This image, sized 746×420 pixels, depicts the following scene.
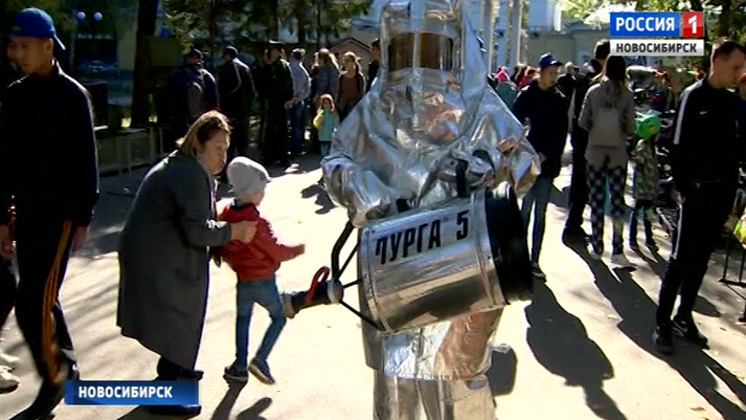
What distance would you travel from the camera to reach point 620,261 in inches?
305

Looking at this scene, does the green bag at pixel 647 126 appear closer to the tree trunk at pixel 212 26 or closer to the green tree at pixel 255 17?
the tree trunk at pixel 212 26

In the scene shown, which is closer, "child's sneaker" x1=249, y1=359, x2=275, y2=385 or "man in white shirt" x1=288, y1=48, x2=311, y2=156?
"child's sneaker" x1=249, y1=359, x2=275, y2=385

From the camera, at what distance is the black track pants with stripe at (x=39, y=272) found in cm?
405

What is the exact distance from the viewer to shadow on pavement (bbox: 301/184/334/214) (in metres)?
9.77

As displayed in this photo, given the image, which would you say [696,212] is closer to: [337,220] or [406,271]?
[406,271]

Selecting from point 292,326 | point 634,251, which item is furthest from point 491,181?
point 634,251

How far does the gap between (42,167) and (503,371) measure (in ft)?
8.82

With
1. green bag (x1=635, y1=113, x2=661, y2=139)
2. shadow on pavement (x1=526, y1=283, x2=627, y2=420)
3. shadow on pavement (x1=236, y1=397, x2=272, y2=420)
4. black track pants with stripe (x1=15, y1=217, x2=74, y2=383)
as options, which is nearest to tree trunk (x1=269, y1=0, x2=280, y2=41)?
green bag (x1=635, y1=113, x2=661, y2=139)

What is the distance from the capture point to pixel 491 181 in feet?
9.93

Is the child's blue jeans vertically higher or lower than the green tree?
lower
